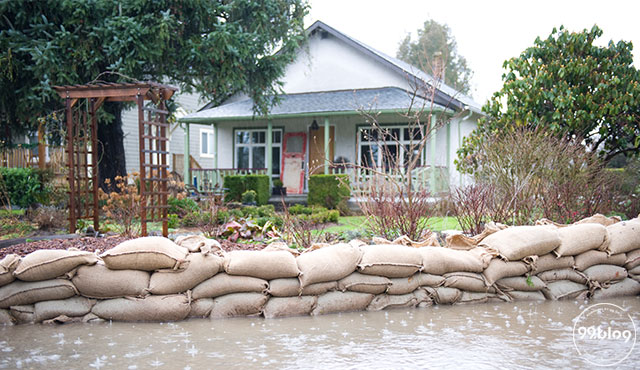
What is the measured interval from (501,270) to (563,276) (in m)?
0.72

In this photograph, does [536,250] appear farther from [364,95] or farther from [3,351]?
[364,95]

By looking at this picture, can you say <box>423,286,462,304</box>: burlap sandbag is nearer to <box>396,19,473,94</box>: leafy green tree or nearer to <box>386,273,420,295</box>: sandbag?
<box>386,273,420,295</box>: sandbag

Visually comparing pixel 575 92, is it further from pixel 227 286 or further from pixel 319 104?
pixel 227 286

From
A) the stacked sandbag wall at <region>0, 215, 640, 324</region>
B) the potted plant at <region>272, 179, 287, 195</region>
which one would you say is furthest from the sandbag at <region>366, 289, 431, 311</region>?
the potted plant at <region>272, 179, 287, 195</region>

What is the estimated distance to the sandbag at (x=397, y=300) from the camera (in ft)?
14.6

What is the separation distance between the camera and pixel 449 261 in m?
4.58

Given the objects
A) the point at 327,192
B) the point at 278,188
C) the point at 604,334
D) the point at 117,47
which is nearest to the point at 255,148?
the point at 278,188

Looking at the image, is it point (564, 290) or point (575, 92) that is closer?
point (564, 290)

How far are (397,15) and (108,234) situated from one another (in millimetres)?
33791

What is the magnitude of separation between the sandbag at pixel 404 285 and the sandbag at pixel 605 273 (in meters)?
1.78

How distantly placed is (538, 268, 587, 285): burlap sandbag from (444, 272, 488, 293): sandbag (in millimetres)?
659

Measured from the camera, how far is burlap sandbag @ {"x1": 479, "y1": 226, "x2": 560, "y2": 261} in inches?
184

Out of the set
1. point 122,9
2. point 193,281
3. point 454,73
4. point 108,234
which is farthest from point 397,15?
point 193,281

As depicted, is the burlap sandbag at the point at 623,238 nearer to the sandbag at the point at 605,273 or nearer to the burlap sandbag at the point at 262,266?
the sandbag at the point at 605,273
